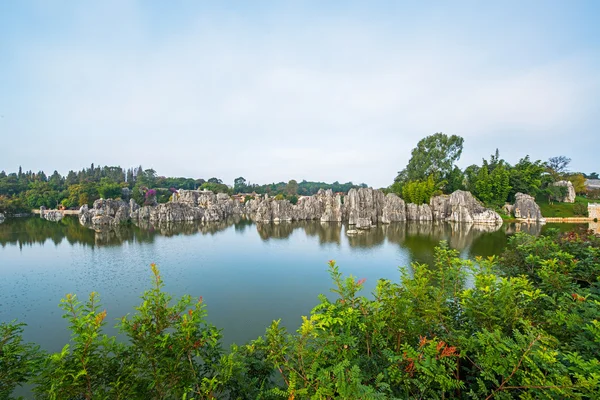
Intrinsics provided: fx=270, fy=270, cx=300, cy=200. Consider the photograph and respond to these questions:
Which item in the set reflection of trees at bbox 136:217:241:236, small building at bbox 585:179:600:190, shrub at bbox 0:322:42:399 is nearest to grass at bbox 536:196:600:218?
small building at bbox 585:179:600:190

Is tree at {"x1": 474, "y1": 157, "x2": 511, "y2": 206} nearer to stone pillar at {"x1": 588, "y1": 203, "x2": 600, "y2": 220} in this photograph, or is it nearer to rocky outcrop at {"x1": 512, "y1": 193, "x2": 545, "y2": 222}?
rocky outcrop at {"x1": 512, "y1": 193, "x2": 545, "y2": 222}

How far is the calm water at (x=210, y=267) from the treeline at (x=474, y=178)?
1726 cm

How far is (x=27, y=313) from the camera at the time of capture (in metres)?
13.9

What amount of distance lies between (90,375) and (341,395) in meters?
3.20

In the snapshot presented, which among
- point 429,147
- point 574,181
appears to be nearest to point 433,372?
point 429,147

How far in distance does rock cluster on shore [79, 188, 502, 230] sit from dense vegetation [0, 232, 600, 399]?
41.9 metres

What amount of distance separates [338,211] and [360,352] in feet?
170

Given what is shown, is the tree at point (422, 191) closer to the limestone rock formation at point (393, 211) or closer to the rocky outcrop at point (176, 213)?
the limestone rock formation at point (393, 211)

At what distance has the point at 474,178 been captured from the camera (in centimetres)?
5612

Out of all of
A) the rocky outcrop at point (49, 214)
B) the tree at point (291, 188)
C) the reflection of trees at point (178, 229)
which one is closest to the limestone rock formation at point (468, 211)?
the reflection of trees at point (178, 229)

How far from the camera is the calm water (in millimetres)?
13719

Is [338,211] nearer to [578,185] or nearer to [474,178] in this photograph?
[474,178]

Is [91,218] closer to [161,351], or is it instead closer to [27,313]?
[27,313]

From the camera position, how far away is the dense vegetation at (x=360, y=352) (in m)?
2.81
